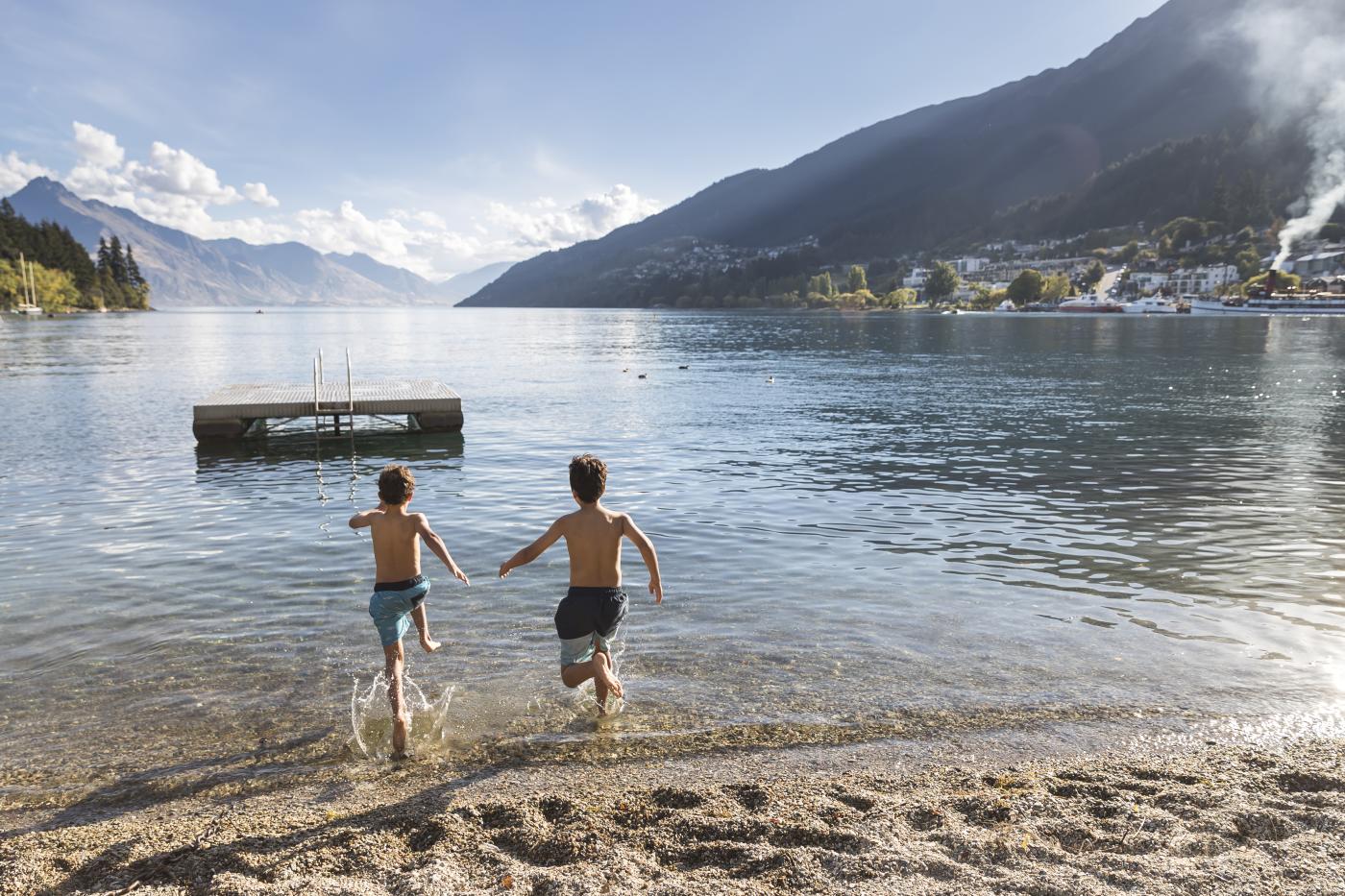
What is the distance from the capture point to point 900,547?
589 inches

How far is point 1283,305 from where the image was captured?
186 meters

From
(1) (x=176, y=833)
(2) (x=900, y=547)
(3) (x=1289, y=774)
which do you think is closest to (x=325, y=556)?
(1) (x=176, y=833)

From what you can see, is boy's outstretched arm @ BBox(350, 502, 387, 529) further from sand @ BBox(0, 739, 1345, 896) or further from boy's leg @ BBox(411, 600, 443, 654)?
→ sand @ BBox(0, 739, 1345, 896)

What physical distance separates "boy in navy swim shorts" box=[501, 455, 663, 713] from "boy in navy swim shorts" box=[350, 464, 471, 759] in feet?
2.79

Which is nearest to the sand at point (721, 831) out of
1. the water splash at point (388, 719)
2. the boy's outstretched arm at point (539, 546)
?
the water splash at point (388, 719)

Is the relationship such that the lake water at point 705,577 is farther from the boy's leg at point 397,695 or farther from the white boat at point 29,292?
the white boat at point 29,292

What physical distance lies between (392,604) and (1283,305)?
227775 millimetres

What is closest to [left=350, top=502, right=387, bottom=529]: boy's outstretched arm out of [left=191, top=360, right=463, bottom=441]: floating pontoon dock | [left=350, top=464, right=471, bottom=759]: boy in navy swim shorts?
[left=350, top=464, right=471, bottom=759]: boy in navy swim shorts

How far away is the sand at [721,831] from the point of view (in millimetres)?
5309

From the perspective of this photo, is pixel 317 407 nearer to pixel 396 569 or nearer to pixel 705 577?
pixel 705 577

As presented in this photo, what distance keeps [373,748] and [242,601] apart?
5.46m

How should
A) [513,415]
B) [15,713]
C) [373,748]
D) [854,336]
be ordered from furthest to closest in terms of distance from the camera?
[854,336], [513,415], [15,713], [373,748]

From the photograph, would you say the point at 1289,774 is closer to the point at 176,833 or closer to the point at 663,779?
the point at 663,779

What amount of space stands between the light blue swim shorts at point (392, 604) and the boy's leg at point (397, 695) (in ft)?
0.32
